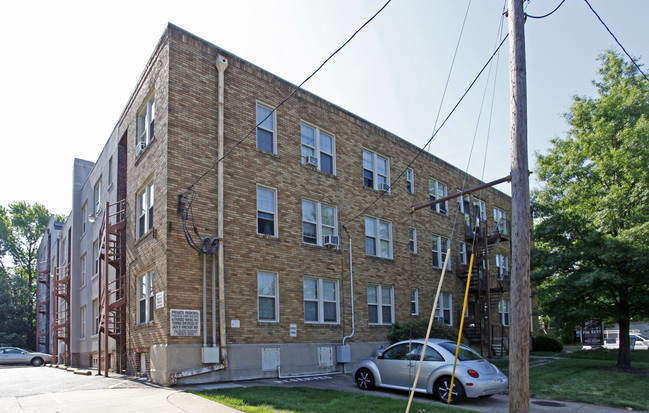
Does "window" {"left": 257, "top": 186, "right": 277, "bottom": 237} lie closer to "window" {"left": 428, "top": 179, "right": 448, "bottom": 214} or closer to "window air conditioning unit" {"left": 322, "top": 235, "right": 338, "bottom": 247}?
"window air conditioning unit" {"left": 322, "top": 235, "right": 338, "bottom": 247}

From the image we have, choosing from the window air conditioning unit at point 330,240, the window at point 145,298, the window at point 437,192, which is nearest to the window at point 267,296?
the window air conditioning unit at point 330,240

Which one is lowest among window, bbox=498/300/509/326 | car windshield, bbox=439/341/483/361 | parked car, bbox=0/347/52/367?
parked car, bbox=0/347/52/367

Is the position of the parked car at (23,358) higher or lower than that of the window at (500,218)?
lower

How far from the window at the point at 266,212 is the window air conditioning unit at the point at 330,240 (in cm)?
237

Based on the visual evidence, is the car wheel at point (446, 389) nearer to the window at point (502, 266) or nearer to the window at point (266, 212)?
the window at point (266, 212)

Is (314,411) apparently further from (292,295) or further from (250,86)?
(250,86)

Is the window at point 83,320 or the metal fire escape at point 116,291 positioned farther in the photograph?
the window at point 83,320

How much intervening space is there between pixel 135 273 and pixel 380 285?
9.57m

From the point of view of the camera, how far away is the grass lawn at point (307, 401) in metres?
9.59

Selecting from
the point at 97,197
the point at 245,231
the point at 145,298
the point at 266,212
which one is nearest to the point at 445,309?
the point at 266,212

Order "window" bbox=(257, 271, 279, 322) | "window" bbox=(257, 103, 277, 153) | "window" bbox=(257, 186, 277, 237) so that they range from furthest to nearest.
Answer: "window" bbox=(257, 103, 277, 153) < "window" bbox=(257, 186, 277, 237) < "window" bbox=(257, 271, 279, 322)

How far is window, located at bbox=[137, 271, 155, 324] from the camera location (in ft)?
51.1

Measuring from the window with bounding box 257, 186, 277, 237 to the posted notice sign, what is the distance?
360 centimetres

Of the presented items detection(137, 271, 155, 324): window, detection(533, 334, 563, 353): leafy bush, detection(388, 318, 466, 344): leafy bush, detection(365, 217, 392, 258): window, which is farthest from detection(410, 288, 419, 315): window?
detection(533, 334, 563, 353): leafy bush
